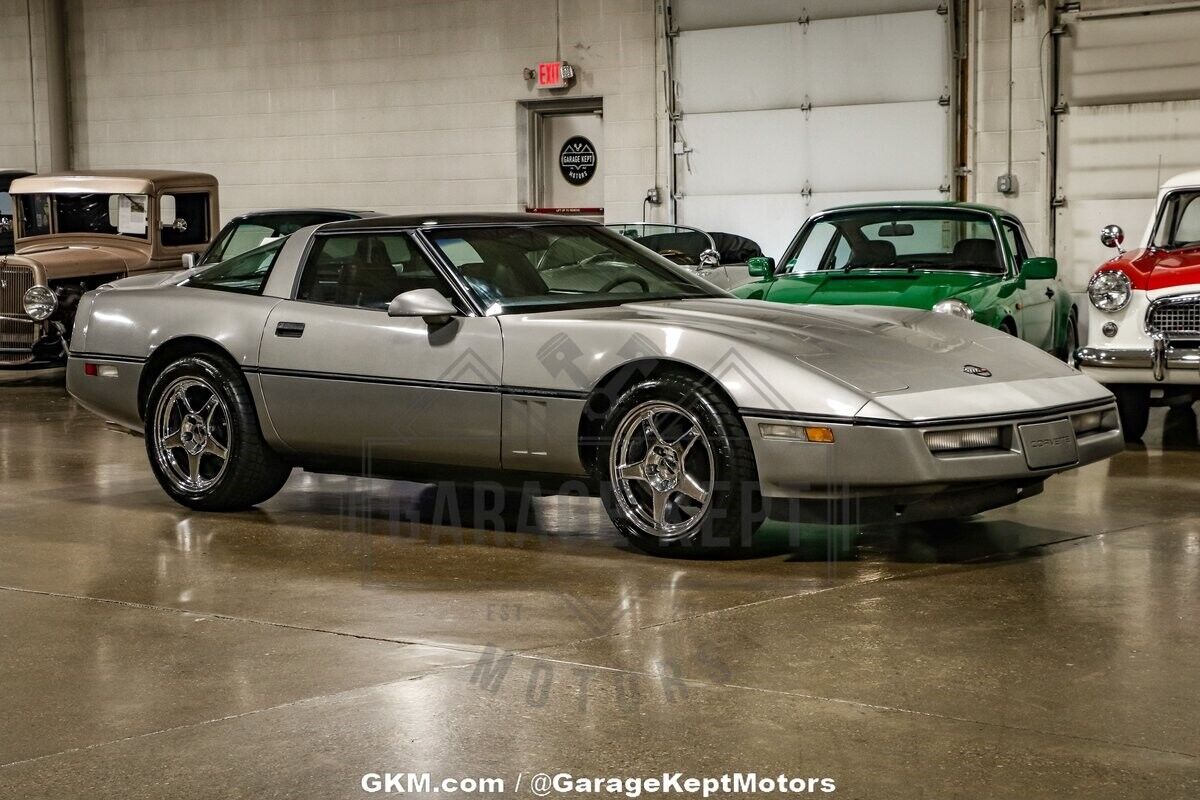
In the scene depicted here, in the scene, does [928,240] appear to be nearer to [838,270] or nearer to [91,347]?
[838,270]

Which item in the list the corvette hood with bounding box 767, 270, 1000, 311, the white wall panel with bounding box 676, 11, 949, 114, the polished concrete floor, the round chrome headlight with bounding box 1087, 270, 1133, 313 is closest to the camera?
the polished concrete floor

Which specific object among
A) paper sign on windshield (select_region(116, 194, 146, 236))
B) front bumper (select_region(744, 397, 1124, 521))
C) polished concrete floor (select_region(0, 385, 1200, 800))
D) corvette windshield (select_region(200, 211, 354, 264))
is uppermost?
paper sign on windshield (select_region(116, 194, 146, 236))

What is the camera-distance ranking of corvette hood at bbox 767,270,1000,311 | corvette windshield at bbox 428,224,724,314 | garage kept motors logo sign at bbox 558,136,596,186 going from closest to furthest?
corvette windshield at bbox 428,224,724,314 < corvette hood at bbox 767,270,1000,311 < garage kept motors logo sign at bbox 558,136,596,186

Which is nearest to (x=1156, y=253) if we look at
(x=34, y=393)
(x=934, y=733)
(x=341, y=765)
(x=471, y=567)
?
(x=471, y=567)

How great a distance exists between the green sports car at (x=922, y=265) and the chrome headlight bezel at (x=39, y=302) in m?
6.16

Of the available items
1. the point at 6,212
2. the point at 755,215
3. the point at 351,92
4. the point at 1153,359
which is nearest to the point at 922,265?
the point at 1153,359

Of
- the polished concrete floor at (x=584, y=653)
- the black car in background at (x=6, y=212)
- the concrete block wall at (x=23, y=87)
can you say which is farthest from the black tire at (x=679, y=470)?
the concrete block wall at (x=23, y=87)

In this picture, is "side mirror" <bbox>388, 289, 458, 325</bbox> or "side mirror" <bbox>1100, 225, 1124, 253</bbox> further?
"side mirror" <bbox>1100, 225, 1124, 253</bbox>

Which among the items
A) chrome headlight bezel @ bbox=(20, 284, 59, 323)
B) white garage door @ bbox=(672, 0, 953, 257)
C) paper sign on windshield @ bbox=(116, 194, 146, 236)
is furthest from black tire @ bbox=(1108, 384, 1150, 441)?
paper sign on windshield @ bbox=(116, 194, 146, 236)

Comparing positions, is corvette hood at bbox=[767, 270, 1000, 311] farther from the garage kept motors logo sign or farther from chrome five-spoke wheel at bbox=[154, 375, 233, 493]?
the garage kept motors logo sign

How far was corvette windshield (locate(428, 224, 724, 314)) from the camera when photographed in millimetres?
6309

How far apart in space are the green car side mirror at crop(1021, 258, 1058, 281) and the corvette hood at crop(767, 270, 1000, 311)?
229 millimetres

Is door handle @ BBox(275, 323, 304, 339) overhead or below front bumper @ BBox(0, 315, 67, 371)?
overhead

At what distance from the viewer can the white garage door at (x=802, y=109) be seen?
17.2 metres
